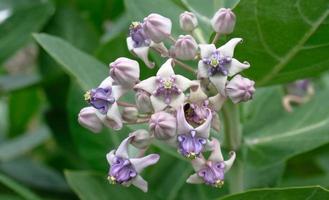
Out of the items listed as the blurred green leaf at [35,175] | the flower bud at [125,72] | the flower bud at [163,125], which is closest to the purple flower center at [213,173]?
the flower bud at [163,125]

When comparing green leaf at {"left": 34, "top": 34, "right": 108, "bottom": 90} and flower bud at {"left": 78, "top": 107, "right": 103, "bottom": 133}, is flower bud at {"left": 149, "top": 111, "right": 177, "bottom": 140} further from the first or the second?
green leaf at {"left": 34, "top": 34, "right": 108, "bottom": 90}

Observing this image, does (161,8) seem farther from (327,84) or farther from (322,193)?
(327,84)

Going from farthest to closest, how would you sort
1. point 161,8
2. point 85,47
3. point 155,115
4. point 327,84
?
point 327,84, point 85,47, point 161,8, point 155,115

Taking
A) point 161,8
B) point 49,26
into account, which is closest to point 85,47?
point 49,26

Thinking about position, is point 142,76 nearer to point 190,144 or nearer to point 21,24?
point 21,24

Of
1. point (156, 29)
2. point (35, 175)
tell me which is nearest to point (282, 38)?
point (156, 29)

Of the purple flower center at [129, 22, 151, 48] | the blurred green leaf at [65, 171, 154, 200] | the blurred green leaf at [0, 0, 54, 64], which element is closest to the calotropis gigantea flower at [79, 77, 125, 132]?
the purple flower center at [129, 22, 151, 48]
